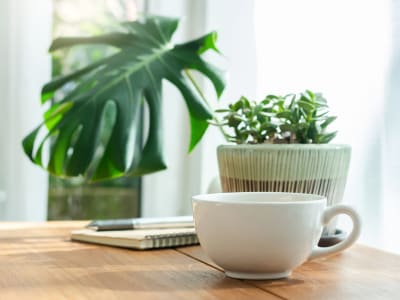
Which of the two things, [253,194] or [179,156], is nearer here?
[253,194]

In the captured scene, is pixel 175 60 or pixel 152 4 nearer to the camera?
pixel 175 60

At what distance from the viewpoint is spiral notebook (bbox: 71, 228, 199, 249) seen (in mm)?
932

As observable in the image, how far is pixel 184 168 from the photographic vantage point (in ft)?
6.52

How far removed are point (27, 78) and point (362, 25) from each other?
40.1 inches

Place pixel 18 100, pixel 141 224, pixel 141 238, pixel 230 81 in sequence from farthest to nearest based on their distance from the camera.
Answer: pixel 18 100 < pixel 230 81 < pixel 141 224 < pixel 141 238

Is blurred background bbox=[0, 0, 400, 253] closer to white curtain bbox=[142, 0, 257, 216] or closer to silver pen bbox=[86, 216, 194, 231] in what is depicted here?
white curtain bbox=[142, 0, 257, 216]

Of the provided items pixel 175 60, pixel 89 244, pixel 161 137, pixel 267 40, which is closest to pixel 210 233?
pixel 89 244

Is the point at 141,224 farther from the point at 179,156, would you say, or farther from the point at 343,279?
the point at 179,156

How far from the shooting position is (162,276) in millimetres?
751

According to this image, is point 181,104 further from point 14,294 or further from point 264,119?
point 14,294

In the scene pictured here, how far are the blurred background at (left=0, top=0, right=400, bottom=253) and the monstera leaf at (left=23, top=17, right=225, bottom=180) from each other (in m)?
0.22

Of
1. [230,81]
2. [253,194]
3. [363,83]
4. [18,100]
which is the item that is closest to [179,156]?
[230,81]

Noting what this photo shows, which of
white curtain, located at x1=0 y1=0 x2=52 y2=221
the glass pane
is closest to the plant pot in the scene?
white curtain, located at x1=0 y1=0 x2=52 y2=221

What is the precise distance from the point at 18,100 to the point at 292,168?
1.16 metres
